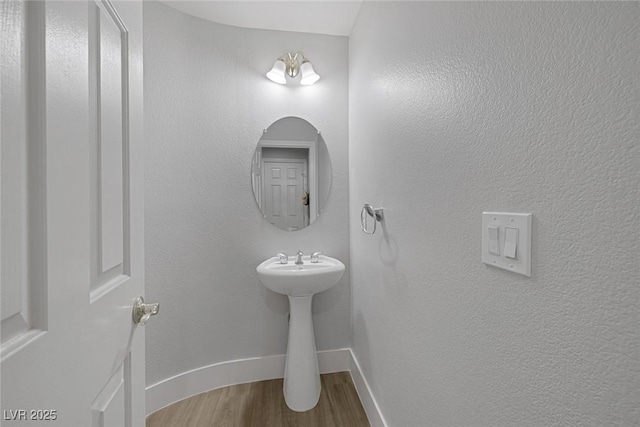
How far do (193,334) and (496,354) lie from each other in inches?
70.5

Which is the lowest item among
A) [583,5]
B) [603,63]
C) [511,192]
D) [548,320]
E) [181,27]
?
[548,320]

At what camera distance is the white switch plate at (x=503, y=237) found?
58 cm

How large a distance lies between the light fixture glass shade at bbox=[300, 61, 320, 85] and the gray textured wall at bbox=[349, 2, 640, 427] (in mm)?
836

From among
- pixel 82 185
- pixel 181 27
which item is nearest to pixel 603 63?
pixel 82 185

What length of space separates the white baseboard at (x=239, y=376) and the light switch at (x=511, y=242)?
130 centimetres

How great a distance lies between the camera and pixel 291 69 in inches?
78.0

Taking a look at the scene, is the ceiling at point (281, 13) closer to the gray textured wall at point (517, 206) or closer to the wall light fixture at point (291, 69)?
the wall light fixture at point (291, 69)

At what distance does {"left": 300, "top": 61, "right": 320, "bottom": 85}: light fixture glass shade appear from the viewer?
1.98 meters

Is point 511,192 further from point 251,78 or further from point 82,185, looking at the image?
point 251,78

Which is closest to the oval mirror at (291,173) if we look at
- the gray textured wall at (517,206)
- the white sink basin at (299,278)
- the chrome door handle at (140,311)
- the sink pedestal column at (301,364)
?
the white sink basin at (299,278)

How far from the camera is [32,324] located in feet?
1.23

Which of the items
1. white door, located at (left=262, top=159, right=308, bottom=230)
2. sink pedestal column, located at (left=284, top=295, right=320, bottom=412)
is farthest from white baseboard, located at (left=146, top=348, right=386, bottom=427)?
white door, located at (left=262, top=159, right=308, bottom=230)

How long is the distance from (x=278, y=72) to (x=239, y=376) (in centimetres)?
206

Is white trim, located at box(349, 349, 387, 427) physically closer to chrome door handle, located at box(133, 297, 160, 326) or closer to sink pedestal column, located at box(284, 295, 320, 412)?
sink pedestal column, located at box(284, 295, 320, 412)
